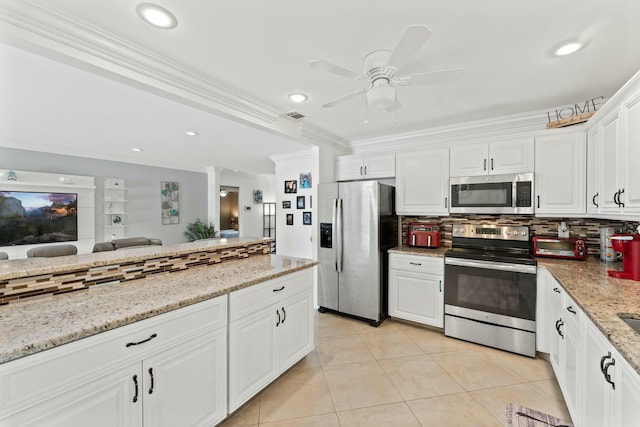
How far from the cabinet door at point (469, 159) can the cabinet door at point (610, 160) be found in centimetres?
88

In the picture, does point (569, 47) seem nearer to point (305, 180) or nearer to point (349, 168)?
point (349, 168)

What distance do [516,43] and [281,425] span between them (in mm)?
2835

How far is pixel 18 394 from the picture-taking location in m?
0.95

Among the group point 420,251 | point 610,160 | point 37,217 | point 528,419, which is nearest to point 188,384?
point 528,419

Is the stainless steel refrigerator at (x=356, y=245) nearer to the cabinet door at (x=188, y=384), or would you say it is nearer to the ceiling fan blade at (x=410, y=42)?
the ceiling fan blade at (x=410, y=42)

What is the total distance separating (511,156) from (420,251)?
135cm

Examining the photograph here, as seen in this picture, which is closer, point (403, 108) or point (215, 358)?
point (215, 358)

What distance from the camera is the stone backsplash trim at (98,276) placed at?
4.56 ft

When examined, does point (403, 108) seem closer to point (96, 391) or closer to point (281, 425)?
point (281, 425)

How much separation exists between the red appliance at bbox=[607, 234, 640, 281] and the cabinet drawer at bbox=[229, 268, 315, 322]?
2241 millimetres

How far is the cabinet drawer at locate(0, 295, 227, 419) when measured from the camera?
94cm

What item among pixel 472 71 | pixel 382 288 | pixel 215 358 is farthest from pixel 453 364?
pixel 472 71

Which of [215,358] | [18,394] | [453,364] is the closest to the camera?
[18,394]

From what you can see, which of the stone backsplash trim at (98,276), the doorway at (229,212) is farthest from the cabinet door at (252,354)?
the doorway at (229,212)
